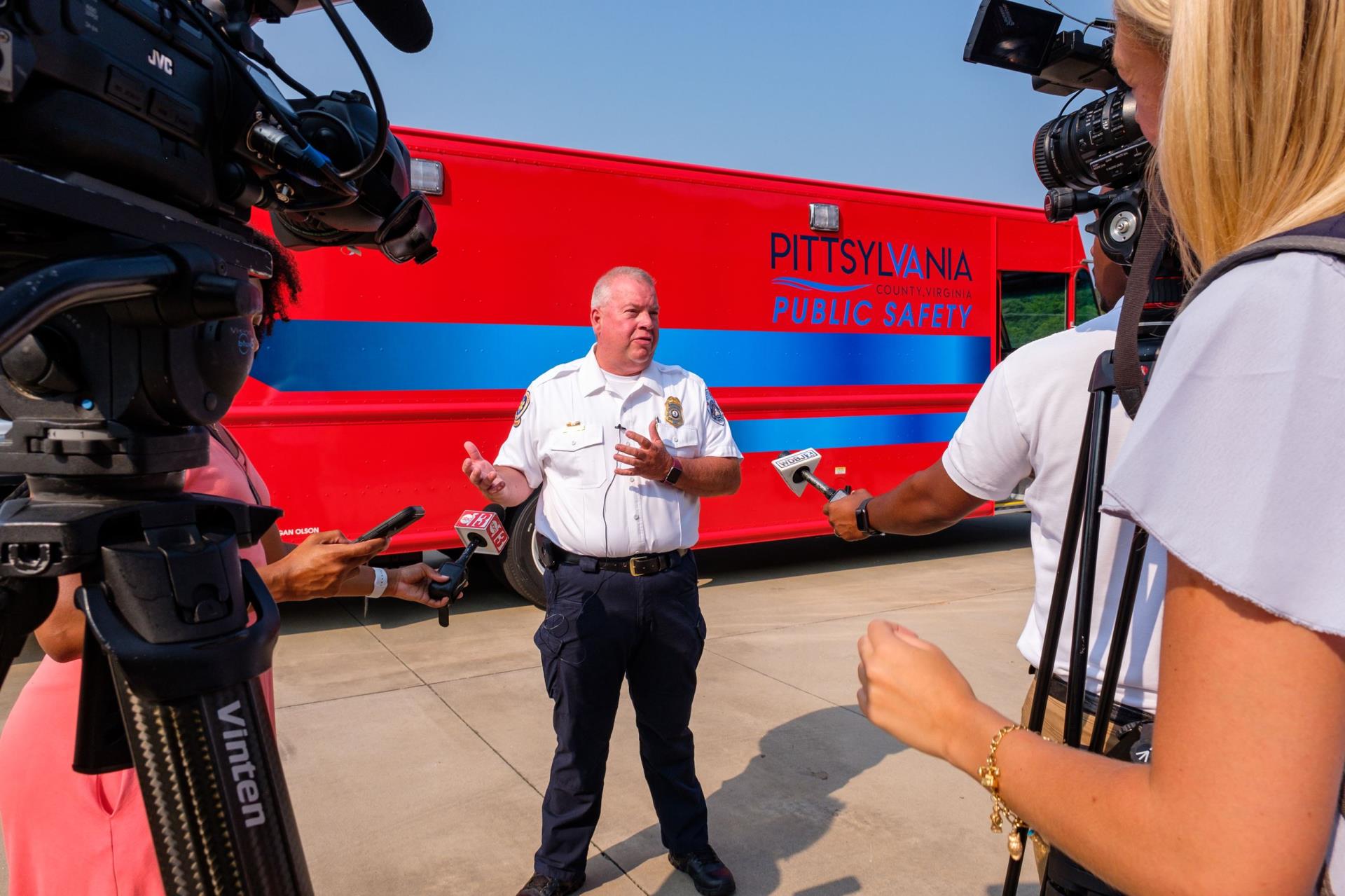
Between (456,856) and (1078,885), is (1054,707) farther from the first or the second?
(456,856)

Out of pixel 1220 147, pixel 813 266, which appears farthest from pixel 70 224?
pixel 813 266

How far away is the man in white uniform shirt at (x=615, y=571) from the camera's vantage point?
296 cm

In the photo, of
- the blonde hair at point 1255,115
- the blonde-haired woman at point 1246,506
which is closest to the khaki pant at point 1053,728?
the blonde-haired woman at point 1246,506

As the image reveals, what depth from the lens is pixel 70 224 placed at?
0.88m

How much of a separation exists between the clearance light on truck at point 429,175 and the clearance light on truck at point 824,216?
2.73 m

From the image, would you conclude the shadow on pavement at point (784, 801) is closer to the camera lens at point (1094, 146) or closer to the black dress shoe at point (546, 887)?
the black dress shoe at point (546, 887)

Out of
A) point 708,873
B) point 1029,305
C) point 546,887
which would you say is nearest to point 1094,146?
point 708,873

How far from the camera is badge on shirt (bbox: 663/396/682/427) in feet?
11.0

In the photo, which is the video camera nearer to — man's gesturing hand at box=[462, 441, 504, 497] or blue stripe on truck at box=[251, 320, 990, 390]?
man's gesturing hand at box=[462, 441, 504, 497]

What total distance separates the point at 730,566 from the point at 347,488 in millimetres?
3449

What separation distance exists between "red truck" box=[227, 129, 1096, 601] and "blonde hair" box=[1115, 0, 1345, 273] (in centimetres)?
515

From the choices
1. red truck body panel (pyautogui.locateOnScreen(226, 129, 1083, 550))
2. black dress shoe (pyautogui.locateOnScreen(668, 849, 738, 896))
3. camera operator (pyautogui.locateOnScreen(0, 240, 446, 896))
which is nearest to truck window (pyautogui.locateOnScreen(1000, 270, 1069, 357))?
red truck body panel (pyautogui.locateOnScreen(226, 129, 1083, 550))

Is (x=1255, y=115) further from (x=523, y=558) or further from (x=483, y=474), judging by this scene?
(x=523, y=558)

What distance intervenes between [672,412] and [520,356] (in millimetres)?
2869
